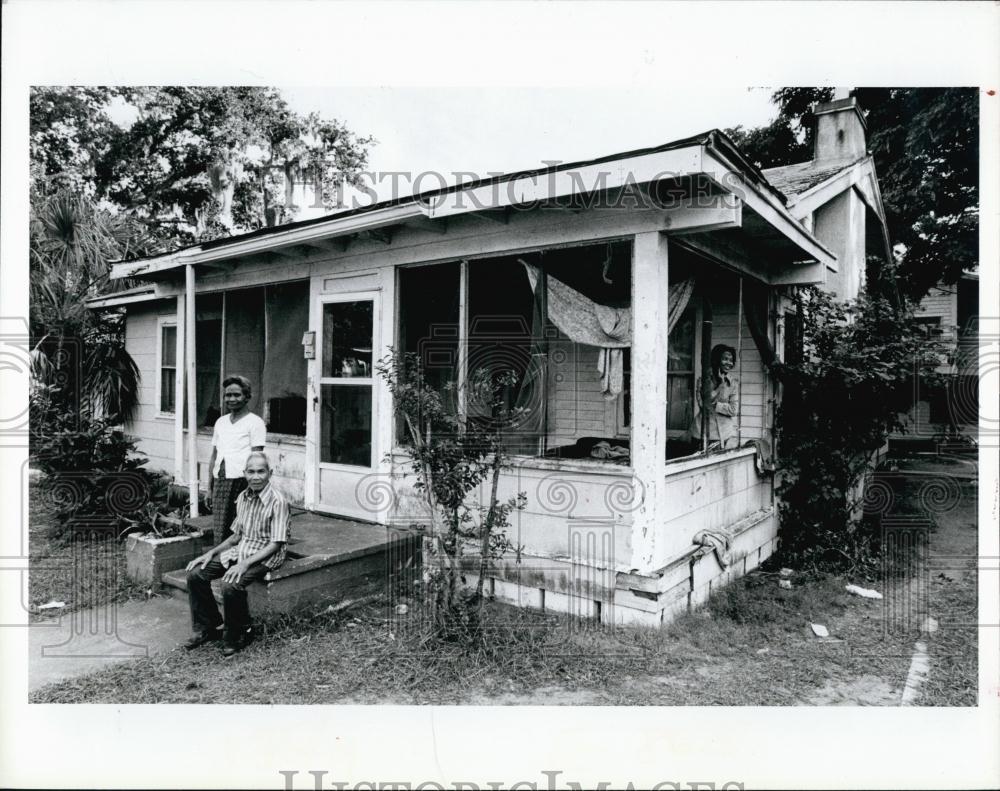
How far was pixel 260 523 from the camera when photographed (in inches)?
182

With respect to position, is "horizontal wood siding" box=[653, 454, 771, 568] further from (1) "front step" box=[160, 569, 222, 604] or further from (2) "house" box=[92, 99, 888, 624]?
(1) "front step" box=[160, 569, 222, 604]

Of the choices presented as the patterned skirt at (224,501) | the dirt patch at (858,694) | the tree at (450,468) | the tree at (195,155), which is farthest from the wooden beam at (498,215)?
the tree at (195,155)

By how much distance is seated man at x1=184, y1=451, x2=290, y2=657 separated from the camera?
456cm

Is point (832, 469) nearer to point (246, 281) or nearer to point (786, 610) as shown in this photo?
point (786, 610)

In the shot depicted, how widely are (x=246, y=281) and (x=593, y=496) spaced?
202 inches

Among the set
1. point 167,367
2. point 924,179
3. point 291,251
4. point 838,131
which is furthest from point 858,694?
point 924,179

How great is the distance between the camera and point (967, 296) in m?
15.8

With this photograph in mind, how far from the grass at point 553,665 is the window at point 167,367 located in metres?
6.09

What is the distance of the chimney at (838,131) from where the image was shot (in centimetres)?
952

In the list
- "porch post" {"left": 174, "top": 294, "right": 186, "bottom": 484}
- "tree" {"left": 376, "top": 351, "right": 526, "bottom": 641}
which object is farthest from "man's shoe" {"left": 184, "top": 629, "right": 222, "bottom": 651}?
"porch post" {"left": 174, "top": 294, "right": 186, "bottom": 484}

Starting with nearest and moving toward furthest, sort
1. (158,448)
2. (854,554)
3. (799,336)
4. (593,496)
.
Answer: (593,496)
(854,554)
(799,336)
(158,448)

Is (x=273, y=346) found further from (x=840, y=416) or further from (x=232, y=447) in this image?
(x=840, y=416)

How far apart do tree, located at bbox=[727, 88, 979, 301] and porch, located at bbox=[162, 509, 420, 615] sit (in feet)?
31.2

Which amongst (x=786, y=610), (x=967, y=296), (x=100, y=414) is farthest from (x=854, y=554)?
(x=967, y=296)
